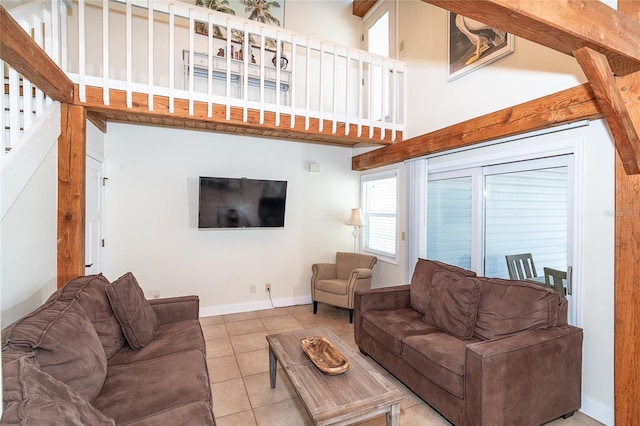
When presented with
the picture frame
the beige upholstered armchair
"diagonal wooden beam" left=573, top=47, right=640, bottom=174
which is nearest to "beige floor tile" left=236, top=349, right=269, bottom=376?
the beige upholstered armchair

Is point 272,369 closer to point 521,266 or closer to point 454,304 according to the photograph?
point 454,304

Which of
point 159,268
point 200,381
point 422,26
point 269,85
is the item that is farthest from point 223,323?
point 422,26

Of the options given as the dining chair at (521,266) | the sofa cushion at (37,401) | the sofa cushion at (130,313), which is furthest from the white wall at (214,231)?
the sofa cushion at (37,401)

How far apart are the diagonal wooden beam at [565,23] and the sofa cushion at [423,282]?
1.91 meters

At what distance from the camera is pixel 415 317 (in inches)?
114

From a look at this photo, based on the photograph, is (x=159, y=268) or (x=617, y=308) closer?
(x=617, y=308)

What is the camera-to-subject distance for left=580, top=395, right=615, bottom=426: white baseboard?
6.82ft

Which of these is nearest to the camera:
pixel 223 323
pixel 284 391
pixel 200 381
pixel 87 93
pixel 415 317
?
pixel 200 381

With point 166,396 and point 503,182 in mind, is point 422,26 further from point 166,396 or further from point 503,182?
point 166,396

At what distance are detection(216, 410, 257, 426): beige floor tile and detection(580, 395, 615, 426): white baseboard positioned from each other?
2.34 meters

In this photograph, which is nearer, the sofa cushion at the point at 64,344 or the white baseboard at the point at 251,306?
the sofa cushion at the point at 64,344

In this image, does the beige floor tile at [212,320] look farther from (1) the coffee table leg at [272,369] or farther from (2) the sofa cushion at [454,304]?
(2) the sofa cushion at [454,304]

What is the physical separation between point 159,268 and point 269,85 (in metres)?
2.90

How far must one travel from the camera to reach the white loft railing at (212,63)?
2.90 metres
